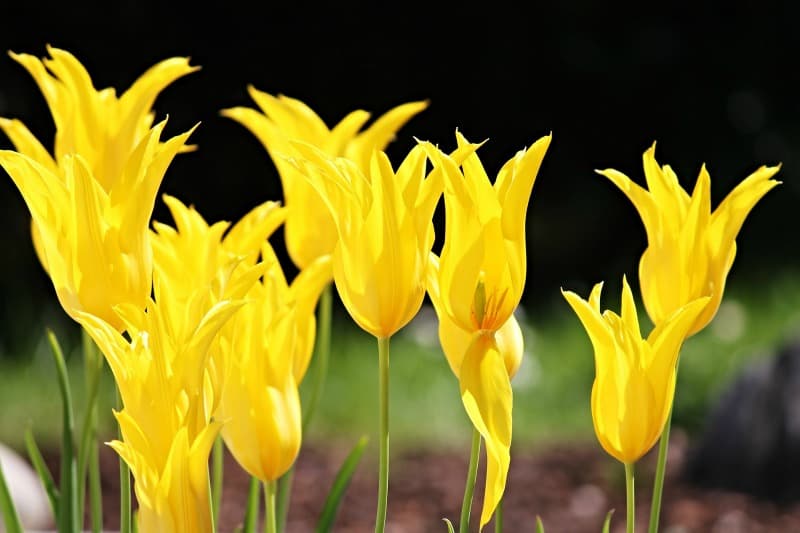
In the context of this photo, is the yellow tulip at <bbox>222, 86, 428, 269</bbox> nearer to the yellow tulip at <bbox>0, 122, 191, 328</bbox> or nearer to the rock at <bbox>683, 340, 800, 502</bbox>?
the yellow tulip at <bbox>0, 122, 191, 328</bbox>

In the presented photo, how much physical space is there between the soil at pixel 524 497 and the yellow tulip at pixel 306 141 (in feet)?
5.85

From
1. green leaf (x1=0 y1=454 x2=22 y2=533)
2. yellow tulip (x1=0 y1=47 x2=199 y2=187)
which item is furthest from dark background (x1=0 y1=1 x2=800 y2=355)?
yellow tulip (x1=0 y1=47 x2=199 y2=187)

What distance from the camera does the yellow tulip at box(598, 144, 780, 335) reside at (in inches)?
47.1

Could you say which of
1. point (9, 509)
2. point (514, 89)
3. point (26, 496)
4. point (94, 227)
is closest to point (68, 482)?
point (9, 509)

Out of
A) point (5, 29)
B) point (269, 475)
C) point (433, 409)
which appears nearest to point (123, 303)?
point (269, 475)

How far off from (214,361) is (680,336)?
1.23ft

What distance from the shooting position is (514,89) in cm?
570

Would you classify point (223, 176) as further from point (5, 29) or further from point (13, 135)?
point (13, 135)

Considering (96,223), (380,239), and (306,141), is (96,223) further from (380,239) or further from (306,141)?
(306,141)

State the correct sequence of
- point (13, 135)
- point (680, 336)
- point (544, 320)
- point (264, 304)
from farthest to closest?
point (544, 320)
point (13, 135)
point (264, 304)
point (680, 336)

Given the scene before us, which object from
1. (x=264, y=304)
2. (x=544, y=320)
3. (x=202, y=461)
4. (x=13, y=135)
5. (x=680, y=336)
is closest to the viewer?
(x=202, y=461)

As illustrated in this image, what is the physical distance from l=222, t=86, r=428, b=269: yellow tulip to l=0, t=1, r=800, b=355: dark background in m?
3.61

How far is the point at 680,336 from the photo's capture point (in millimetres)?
1073

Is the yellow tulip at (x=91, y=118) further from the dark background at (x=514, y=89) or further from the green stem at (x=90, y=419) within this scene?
the dark background at (x=514, y=89)
